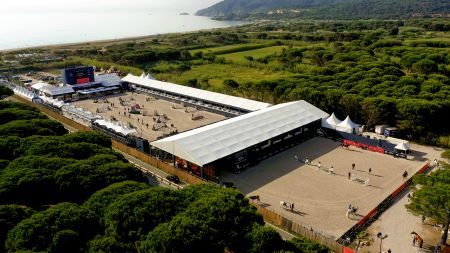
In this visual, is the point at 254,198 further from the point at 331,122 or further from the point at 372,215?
the point at 331,122

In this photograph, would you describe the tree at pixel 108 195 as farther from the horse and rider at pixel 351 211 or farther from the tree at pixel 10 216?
the horse and rider at pixel 351 211

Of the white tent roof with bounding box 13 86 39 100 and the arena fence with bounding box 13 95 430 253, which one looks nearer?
the arena fence with bounding box 13 95 430 253

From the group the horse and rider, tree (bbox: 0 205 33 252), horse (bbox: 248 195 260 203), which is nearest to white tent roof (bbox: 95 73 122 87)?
horse (bbox: 248 195 260 203)

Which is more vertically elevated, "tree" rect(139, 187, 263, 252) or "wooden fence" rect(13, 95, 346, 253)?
"tree" rect(139, 187, 263, 252)

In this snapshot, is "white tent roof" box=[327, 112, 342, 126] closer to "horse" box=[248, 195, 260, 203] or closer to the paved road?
the paved road

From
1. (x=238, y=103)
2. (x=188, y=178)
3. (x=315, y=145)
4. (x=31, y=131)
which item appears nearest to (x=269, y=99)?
(x=238, y=103)

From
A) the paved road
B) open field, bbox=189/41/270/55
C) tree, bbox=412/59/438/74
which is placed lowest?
the paved road
